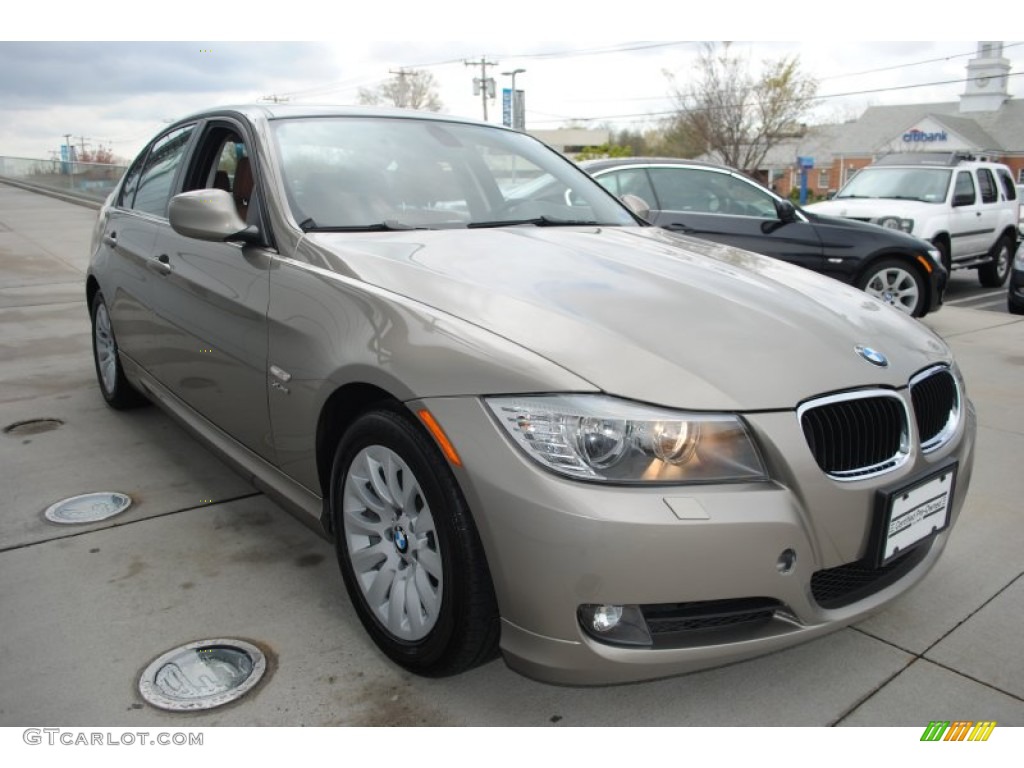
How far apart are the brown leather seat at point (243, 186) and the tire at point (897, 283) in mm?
5947

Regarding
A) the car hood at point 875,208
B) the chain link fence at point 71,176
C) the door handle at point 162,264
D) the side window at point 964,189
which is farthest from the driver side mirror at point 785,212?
the chain link fence at point 71,176

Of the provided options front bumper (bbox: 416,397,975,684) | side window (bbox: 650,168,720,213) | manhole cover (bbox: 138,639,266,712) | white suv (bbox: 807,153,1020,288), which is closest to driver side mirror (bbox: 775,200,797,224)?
side window (bbox: 650,168,720,213)

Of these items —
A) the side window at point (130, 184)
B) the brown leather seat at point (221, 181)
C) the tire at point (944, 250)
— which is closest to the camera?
the brown leather seat at point (221, 181)

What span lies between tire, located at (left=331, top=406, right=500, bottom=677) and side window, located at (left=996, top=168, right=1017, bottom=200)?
12385mm

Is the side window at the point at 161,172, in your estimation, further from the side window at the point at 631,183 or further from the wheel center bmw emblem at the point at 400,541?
the side window at the point at 631,183

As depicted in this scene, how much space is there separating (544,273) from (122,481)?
244 centimetres

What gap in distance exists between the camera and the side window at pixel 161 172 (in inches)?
159

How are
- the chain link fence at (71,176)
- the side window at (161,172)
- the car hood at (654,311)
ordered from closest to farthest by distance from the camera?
the car hood at (654,311) < the side window at (161,172) < the chain link fence at (71,176)

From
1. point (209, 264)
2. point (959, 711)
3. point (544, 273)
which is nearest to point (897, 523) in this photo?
point (959, 711)

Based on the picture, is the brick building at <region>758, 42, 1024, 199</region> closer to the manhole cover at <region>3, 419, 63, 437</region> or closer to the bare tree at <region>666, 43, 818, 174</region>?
the bare tree at <region>666, 43, 818, 174</region>

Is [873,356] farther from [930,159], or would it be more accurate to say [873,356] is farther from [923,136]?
[923,136]

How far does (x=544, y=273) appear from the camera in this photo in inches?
104

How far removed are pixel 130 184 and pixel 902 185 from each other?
9.90 metres

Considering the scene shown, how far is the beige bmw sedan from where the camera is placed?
1.99 m
